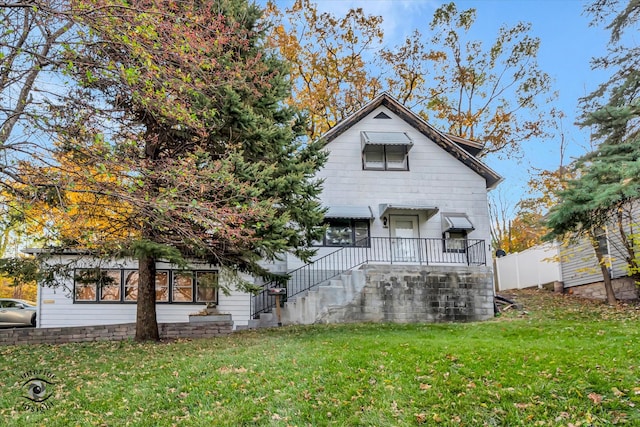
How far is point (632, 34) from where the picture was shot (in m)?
13.3

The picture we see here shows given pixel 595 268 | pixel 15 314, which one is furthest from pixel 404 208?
pixel 15 314

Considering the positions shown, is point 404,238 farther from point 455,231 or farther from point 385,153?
point 385,153

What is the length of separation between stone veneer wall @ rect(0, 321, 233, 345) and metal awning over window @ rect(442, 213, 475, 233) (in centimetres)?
789

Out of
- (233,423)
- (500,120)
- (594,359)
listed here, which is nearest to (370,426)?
(233,423)

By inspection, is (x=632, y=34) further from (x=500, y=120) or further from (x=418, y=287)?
(x=500, y=120)

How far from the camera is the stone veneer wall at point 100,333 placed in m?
13.7

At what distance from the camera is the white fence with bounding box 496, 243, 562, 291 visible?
20.5 metres

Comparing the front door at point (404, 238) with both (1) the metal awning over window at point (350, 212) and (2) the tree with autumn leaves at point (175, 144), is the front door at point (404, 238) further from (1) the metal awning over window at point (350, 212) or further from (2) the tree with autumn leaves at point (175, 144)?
(2) the tree with autumn leaves at point (175, 144)

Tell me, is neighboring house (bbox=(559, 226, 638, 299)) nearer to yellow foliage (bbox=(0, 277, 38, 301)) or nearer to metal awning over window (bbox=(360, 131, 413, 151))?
metal awning over window (bbox=(360, 131, 413, 151))

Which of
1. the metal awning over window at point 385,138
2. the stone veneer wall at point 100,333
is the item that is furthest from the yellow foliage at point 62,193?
the metal awning over window at point 385,138

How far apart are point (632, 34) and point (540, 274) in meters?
11.2

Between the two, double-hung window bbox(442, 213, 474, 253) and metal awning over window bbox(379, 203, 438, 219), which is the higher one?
metal awning over window bbox(379, 203, 438, 219)

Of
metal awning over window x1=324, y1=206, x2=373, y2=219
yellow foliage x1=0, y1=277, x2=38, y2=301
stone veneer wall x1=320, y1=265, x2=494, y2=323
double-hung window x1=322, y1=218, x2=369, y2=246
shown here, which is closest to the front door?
double-hung window x1=322, y1=218, x2=369, y2=246

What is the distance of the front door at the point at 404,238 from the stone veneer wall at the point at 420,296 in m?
1.69
